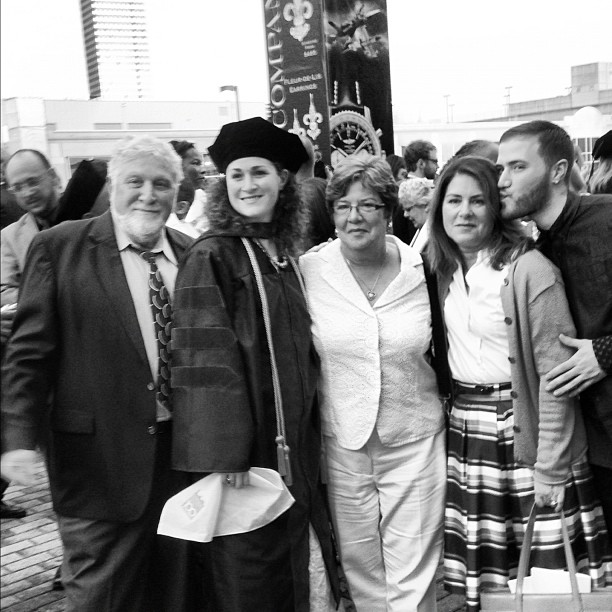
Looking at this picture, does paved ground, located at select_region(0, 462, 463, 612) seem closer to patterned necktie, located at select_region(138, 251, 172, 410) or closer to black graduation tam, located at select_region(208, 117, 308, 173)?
patterned necktie, located at select_region(138, 251, 172, 410)

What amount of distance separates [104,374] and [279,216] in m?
0.84

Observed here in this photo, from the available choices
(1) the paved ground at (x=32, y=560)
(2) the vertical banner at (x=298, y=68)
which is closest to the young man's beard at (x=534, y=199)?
(1) the paved ground at (x=32, y=560)

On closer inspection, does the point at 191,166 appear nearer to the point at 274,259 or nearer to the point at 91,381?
the point at 274,259

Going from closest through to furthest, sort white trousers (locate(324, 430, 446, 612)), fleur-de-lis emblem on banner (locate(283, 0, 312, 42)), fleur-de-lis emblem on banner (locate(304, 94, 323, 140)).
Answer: white trousers (locate(324, 430, 446, 612)) < fleur-de-lis emblem on banner (locate(283, 0, 312, 42)) < fleur-de-lis emblem on banner (locate(304, 94, 323, 140))

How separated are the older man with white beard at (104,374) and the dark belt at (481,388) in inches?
42.1

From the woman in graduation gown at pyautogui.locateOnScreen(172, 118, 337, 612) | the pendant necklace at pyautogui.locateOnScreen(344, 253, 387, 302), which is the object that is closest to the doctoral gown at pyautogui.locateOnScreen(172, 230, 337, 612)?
the woman in graduation gown at pyautogui.locateOnScreen(172, 118, 337, 612)

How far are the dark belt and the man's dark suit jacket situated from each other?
1.12 meters

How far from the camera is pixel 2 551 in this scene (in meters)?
4.05

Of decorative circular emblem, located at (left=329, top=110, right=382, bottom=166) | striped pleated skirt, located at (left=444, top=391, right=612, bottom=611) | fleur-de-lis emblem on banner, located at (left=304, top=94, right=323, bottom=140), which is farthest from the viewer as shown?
decorative circular emblem, located at (left=329, top=110, right=382, bottom=166)

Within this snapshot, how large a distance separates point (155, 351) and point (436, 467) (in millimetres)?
1159

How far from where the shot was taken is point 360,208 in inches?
100

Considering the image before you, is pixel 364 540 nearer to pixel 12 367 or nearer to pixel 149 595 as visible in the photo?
pixel 149 595

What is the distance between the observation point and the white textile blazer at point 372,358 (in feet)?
8.32

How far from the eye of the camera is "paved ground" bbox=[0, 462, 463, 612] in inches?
134
